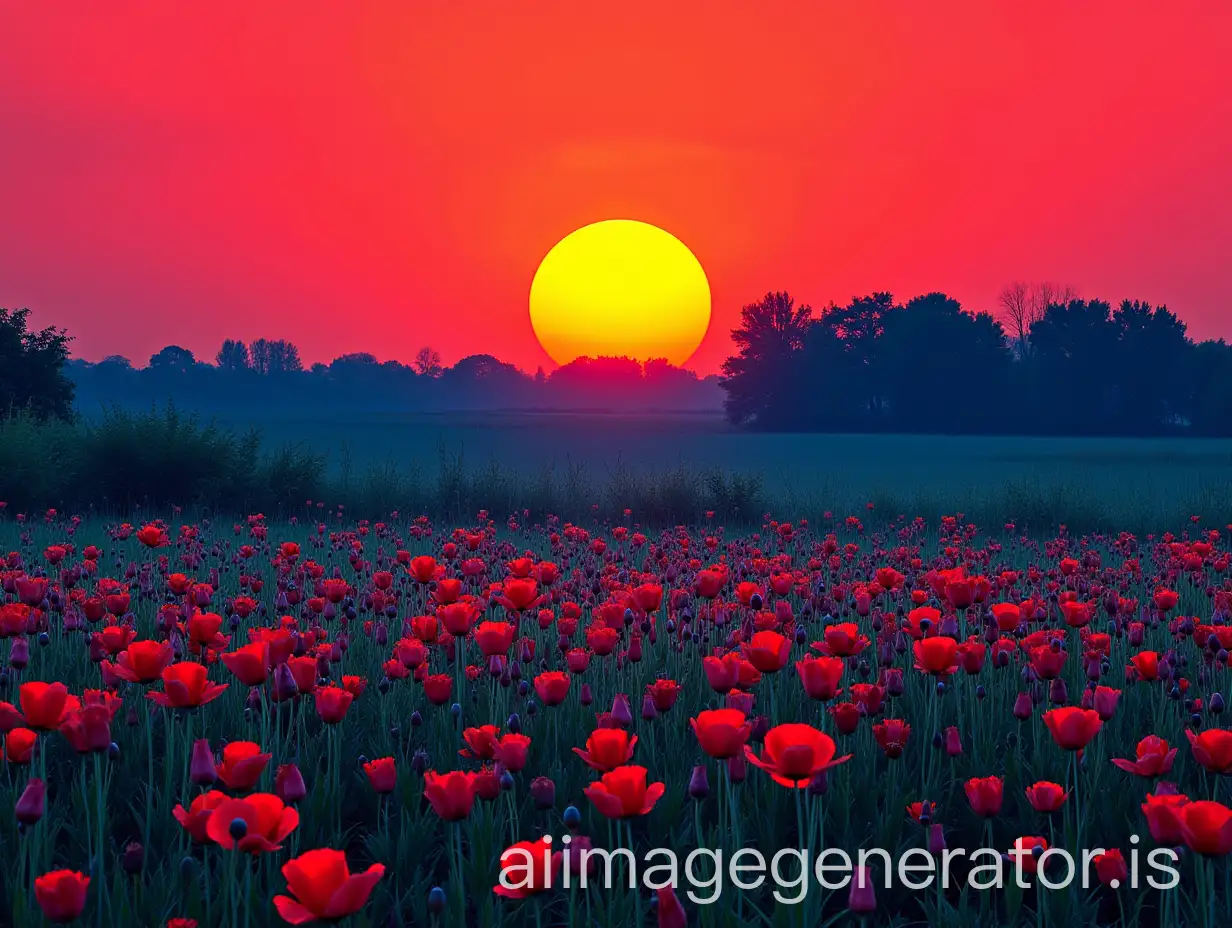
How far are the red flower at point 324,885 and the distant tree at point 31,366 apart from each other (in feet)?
77.8

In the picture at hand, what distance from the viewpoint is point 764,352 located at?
7575cm

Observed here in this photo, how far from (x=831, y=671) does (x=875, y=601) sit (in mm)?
3944

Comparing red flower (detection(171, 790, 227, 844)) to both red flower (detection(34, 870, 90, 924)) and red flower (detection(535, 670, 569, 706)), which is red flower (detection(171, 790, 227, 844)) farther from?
red flower (detection(535, 670, 569, 706))

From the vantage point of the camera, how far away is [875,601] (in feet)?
20.4

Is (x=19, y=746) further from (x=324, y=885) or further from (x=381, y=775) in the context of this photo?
(x=324, y=885)

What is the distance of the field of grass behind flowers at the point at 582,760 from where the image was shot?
2.16 meters

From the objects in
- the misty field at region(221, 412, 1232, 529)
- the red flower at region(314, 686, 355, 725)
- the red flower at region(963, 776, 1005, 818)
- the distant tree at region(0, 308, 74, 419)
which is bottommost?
the misty field at region(221, 412, 1232, 529)

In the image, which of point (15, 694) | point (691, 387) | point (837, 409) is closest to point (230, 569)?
point (15, 694)

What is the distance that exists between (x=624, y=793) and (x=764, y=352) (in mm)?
75200

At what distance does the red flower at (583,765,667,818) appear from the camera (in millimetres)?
1893

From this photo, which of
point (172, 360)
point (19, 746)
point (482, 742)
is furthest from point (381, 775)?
point (172, 360)

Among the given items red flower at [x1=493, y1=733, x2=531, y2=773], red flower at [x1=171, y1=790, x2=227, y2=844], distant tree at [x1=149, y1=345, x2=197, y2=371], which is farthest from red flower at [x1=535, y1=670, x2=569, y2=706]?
distant tree at [x1=149, y1=345, x2=197, y2=371]

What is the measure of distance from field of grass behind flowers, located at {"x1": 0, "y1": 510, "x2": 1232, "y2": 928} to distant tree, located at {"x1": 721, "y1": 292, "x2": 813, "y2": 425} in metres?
69.8

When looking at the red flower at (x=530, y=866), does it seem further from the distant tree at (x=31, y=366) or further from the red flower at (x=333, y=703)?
the distant tree at (x=31, y=366)
